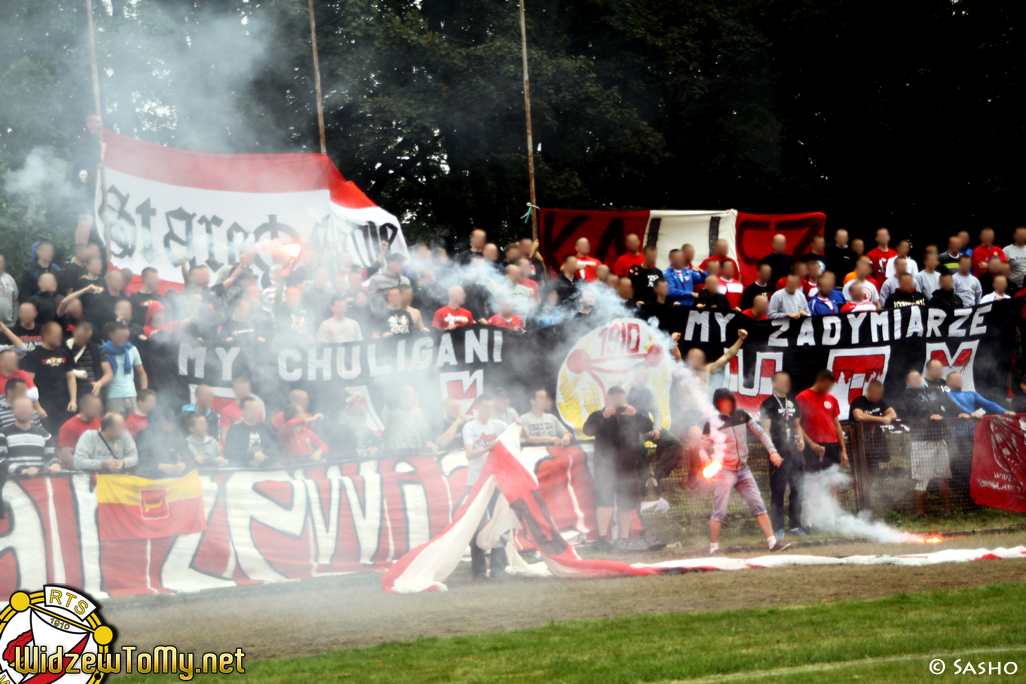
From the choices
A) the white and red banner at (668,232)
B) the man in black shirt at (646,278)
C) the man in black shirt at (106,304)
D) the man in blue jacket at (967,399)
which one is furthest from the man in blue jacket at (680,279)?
the man in black shirt at (106,304)

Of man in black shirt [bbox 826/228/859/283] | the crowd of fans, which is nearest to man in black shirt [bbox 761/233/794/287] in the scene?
man in black shirt [bbox 826/228/859/283]

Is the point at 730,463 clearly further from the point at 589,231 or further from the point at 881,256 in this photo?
the point at 881,256

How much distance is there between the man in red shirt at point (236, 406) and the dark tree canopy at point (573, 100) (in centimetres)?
816

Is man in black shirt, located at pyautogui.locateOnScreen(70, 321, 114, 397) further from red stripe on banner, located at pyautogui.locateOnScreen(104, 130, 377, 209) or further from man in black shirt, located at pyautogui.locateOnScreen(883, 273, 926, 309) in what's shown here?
man in black shirt, located at pyautogui.locateOnScreen(883, 273, 926, 309)

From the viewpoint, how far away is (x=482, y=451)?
32.4 feet

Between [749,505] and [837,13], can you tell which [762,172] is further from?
[749,505]

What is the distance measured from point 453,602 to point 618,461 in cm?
267

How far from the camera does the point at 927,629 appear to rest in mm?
6500

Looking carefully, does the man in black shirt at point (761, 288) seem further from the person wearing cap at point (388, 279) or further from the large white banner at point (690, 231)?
the person wearing cap at point (388, 279)

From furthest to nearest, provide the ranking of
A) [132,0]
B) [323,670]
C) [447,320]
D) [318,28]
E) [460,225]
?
[460,225]
[318,28]
[132,0]
[447,320]
[323,670]

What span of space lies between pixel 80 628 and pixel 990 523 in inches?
351

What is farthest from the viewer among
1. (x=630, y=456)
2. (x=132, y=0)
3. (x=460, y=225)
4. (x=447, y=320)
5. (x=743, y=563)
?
(x=460, y=225)

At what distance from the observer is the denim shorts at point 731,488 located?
10.1 metres

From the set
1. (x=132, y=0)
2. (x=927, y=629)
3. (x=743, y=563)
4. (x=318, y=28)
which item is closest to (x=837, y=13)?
(x=318, y=28)
